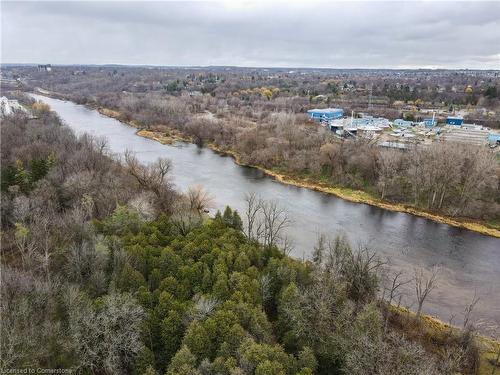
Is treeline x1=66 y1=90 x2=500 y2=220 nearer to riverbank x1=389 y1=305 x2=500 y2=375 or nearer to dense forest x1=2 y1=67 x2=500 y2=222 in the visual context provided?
dense forest x1=2 y1=67 x2=500 y2=222

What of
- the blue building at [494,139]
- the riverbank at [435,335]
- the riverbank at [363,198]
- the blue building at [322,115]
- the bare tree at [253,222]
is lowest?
the riverbank at [435,335]

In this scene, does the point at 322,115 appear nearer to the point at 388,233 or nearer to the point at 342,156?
the point at 342,156

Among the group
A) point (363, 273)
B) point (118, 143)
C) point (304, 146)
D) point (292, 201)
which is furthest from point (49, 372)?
point (118, 143)

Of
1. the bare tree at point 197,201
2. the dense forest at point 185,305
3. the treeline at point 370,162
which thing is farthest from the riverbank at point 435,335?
the treeline at point 370,162

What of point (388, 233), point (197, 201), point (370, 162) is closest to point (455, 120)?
point (370, 162)

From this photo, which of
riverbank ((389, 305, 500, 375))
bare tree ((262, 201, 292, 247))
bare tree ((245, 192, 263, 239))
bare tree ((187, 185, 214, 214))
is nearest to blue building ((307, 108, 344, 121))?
bare tree ((262, 201, 292, 247))

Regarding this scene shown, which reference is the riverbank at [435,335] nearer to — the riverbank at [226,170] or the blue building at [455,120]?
the riverbank at [226,170]

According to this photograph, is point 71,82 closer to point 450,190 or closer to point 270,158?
point 270,158
